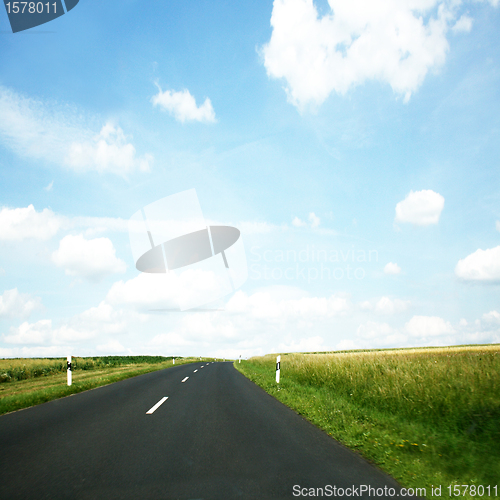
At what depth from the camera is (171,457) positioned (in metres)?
4.66

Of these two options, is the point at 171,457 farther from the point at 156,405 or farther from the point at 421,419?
the point at 421,419

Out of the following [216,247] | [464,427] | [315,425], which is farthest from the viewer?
[216,247]

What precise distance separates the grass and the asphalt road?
48 cm

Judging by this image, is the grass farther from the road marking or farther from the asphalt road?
the road marking

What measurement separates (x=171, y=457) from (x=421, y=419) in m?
5.03

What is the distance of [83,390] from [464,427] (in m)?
12.3

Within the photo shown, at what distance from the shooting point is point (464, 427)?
5.96m

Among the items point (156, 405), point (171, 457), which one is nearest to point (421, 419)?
point (171, 457)

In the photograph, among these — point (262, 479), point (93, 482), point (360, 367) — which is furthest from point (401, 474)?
point (360, 367)

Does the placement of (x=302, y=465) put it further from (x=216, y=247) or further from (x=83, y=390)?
(x=216, y=247)

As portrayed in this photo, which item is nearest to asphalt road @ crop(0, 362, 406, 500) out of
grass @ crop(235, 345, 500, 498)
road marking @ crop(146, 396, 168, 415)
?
road marking @ crop(146, 396, 168, 415)

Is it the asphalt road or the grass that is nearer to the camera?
the asphalt road

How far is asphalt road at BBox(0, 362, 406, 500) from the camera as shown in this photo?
3.70m

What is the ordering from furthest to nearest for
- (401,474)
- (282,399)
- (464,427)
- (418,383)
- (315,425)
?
(282,399) < (418,383) < (315,425) < (464,427) < (401,474)
